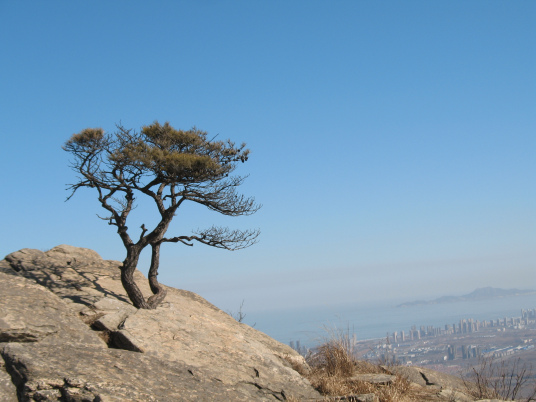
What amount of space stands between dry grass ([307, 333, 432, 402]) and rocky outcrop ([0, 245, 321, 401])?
1.20ft

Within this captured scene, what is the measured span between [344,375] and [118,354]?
4.73m

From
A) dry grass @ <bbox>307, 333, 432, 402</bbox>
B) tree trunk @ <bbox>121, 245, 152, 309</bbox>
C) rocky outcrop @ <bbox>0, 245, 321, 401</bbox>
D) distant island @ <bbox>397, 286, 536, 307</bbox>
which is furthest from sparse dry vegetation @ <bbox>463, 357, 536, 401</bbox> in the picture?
distant island @ <bbox>397, 286, 536, 307</bbox>

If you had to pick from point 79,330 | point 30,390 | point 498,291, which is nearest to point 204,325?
point 79,330

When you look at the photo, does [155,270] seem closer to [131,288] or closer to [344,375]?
[131,288]

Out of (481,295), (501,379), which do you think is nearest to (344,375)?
(501,379)

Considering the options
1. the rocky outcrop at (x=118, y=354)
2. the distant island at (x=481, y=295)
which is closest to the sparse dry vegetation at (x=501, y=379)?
the rocky outcrop at (x=118, y=354)

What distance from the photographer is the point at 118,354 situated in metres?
7.30

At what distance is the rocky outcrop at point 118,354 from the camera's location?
6.02 m

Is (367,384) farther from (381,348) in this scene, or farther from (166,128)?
(166,128)

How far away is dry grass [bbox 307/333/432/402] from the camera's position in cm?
821

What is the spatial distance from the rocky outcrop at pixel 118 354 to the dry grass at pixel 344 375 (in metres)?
0.36

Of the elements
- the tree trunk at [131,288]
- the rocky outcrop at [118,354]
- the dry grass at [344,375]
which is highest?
the tree trunk at [131,288]

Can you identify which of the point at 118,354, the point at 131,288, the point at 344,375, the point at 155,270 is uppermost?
the point at 155,270

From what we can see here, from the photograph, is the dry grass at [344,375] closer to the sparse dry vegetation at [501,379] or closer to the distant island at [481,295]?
the sparse dry vegetation at [501,379]
